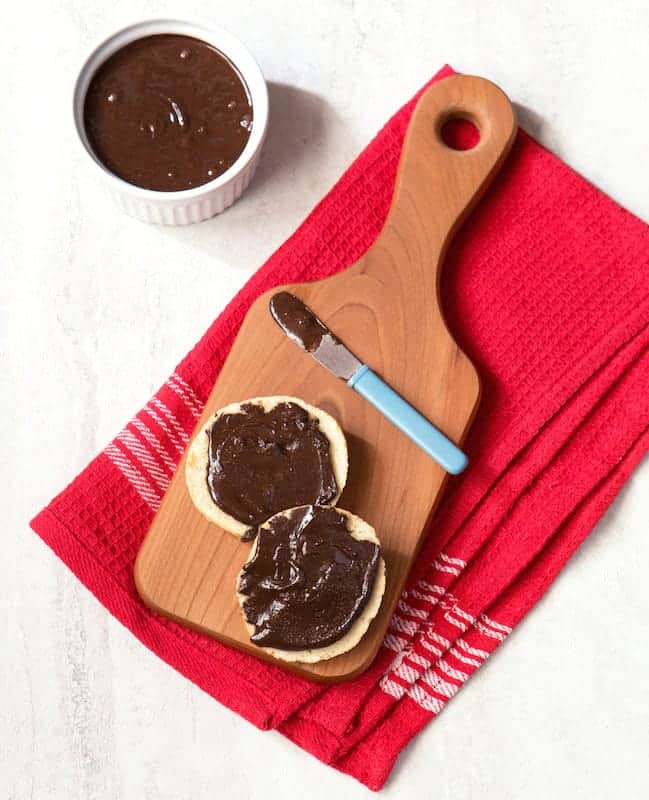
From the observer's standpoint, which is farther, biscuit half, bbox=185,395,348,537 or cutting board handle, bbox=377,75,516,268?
cutting board handle, bbox=377,75,516,268

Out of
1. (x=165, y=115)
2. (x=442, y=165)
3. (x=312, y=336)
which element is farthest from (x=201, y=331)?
(x=442, y=165)

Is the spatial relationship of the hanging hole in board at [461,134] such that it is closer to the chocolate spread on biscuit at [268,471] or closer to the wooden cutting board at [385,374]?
the wooden cutting board at [385,374]

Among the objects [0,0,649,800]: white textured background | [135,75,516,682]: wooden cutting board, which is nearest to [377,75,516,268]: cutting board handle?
[135,75,516,682]: wooden cutting board

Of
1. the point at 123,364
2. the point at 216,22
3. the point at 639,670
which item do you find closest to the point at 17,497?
the point at 123,364

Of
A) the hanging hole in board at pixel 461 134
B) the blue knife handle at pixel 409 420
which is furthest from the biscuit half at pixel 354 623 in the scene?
the hanging hole in board at pixel 461 134

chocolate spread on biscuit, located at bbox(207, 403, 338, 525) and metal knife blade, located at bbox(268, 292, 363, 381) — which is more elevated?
metal knife blade, located at bbox(268, 292, 363, 381)

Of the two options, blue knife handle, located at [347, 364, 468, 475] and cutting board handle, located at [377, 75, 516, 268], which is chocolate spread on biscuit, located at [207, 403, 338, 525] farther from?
cutting board handle, located at [377, 75, 516, 268]

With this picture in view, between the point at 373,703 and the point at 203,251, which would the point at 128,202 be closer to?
the point at 203,251
